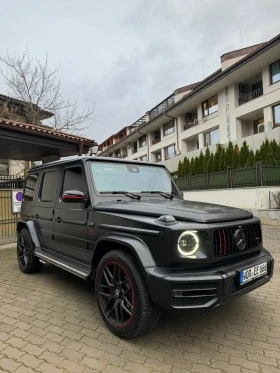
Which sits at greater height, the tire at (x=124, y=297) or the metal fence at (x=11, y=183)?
the metal fence at (x=11, y=183)

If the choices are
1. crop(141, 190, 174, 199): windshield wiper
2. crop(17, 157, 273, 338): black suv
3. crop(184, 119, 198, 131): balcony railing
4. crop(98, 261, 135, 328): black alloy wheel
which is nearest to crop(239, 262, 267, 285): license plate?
crop(17, 157, 273, 338): black suv

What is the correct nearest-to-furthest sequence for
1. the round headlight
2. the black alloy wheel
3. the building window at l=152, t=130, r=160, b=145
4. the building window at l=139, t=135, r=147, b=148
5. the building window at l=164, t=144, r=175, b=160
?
the round headlight
the black alloy wheel
the building window at l=164, t=144, r=175, b=160
the building window at l=152, t=130, r=160, b=145
the building window at l=139, t=135, r=147, b=148

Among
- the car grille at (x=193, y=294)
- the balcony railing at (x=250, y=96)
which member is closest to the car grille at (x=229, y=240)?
the car grille at (x=193, y=294)

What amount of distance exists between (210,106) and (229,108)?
2901mm

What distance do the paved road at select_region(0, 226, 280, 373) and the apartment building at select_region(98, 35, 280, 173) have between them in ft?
51.0

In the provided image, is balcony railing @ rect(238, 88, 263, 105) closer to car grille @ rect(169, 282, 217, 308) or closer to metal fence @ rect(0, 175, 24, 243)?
metal fence @ rect(0, 175, 24, 243)

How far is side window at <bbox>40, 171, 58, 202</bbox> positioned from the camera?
4.82 metres

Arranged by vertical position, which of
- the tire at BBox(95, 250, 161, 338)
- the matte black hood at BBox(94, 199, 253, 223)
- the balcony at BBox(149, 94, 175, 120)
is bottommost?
the tire at BBox(95, 250, 161, 338)

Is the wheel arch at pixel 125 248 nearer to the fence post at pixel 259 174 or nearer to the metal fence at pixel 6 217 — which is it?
the metal fence at pixel 6 217

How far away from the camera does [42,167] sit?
5320mm

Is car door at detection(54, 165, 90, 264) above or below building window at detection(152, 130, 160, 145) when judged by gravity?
below

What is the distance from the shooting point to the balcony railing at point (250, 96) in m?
20.3

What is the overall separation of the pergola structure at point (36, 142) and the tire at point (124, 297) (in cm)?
665

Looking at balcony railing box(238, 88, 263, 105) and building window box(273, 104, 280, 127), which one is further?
balcony railing box(238, 88, 263, 105)
